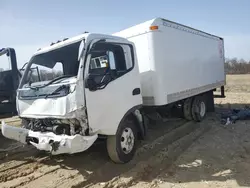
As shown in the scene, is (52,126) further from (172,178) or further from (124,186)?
(172,178)

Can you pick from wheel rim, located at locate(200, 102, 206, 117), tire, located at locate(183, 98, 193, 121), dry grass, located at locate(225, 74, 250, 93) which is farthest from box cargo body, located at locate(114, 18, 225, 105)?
dry grass, located at locate(225, 74, 250, 93)

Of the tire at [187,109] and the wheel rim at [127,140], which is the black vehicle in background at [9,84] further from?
the tire at [187,109]

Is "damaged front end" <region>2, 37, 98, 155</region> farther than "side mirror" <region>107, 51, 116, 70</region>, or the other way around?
"side mirror" <region>107, 51, 116, 70</region>

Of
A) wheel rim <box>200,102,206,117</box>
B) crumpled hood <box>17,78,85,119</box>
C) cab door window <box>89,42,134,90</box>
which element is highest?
cab door window <box>89,42,134,90</box>

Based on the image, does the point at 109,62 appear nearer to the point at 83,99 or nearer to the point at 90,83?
the point at 90,83

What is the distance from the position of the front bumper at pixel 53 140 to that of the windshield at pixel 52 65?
102 cm

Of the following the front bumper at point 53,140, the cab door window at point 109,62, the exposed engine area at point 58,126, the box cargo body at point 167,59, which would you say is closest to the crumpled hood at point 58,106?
the exposed engine area at point 58,126

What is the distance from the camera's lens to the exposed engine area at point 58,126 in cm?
408

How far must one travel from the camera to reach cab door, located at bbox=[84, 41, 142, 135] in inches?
162

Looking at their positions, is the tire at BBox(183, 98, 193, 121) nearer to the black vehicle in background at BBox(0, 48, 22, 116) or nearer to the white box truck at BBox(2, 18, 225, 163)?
the white box truck at BBox(2, 18, 225, 163)

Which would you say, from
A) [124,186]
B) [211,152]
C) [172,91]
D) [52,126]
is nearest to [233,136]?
[211,152]

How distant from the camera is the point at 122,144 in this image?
4.83 m

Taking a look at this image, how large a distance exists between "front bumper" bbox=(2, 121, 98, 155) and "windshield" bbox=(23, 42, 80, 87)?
102 cm

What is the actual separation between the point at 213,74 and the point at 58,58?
6.74 metres
